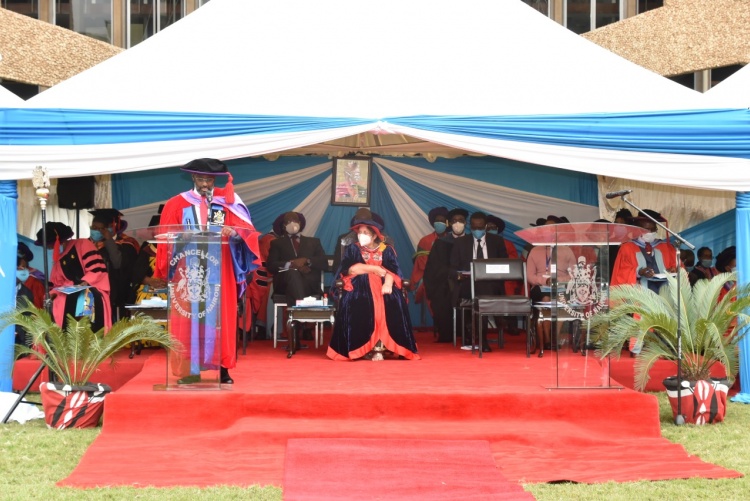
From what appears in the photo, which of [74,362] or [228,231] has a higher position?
[228,231]

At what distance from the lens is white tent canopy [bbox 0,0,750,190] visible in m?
10.1

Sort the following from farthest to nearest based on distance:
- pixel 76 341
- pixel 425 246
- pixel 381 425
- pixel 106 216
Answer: pixel 425 246 < pixel 106 216 < pixel 76 341 < pixel 381 425

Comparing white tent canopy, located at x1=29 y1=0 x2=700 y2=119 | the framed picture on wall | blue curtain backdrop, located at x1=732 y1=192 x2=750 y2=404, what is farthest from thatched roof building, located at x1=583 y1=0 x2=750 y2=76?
blue curtain backdrop, located at x1=732 y1=192 x2=750 y2=404

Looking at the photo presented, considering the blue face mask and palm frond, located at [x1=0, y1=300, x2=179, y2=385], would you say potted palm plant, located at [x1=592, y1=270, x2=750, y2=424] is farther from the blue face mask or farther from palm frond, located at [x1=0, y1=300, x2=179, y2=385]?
palm frond, located at [x1=0, y1=300, x2=179, y2=385]

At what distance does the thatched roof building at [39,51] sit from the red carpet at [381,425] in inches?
298

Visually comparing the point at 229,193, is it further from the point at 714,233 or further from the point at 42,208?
the point at 714,233

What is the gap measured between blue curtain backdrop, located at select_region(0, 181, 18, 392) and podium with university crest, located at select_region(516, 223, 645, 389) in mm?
4568

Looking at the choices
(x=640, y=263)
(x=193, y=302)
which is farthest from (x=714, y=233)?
(x=193, y=302)

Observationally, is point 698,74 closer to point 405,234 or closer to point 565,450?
point 405,234

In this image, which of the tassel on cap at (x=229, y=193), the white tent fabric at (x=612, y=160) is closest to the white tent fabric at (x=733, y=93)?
the white tent fabric at (x=612, y=160)

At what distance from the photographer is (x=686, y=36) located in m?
16.1

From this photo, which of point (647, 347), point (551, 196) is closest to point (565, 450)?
point (647, 347)

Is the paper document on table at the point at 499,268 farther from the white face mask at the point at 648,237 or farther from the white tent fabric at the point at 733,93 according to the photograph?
the white tent fabric at the point at 733,93

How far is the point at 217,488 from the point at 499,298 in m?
5.03
